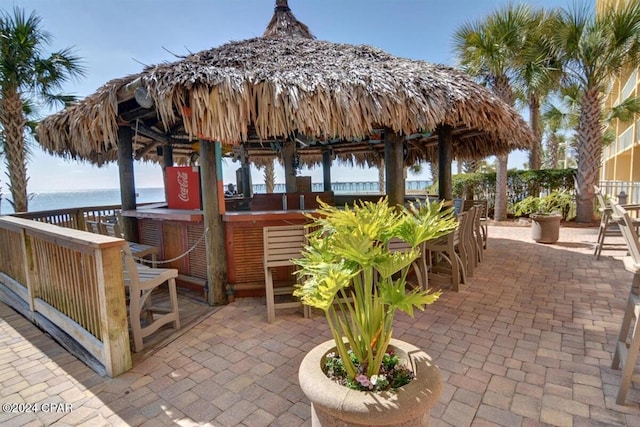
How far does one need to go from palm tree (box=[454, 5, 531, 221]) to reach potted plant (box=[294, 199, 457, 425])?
26.7ft

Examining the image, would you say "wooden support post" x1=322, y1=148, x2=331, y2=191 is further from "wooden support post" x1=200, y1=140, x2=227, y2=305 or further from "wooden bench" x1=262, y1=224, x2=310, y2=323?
"wooden bench" x1=262, y1=224, x2=310, y2=323

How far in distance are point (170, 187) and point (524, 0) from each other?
33.5ft

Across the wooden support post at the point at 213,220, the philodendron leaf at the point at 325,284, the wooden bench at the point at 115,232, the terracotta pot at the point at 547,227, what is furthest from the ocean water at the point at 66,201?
the terracotta pot at the point at 547,227

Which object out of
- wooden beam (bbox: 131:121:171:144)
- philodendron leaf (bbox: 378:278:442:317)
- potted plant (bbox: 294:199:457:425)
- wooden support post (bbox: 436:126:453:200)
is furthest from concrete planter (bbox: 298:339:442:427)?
wooden beam (bbox: 131:121:171:144)

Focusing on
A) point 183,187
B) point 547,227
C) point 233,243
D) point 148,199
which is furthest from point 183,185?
point 148,199

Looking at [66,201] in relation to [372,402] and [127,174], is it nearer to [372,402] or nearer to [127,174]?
[127,174]

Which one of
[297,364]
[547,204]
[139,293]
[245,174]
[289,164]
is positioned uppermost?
[289,164]

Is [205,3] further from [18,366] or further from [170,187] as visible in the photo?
[18,366]

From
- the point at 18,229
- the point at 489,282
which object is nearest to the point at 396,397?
the point at 489,282

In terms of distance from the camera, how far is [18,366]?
270cm

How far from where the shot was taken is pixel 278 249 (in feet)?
11.4

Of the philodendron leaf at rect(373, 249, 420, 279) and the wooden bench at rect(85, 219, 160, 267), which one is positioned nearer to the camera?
the philodendron leaf at rect(373, 249, 420, 279)

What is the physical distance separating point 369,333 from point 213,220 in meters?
2.88

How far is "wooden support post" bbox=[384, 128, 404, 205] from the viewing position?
4613mm
